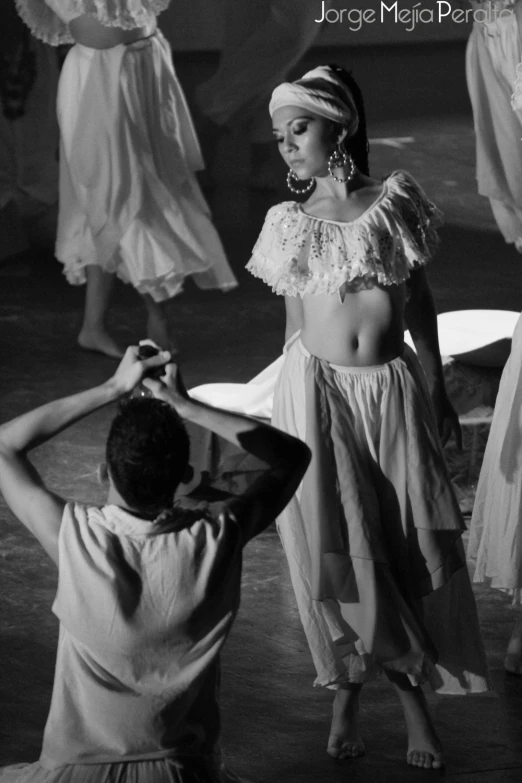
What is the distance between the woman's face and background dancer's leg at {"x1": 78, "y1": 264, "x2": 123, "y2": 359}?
3591 mm

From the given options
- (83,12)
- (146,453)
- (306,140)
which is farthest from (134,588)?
(83,12)

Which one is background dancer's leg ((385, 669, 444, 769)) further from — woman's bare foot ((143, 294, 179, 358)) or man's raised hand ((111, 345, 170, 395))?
woman's bare foot ((143, 294, 179, 358))

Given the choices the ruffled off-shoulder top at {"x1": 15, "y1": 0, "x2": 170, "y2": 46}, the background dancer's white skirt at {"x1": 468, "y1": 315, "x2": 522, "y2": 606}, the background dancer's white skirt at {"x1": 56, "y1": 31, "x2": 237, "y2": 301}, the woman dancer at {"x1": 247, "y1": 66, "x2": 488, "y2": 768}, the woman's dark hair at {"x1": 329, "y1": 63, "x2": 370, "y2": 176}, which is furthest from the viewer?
the background dancer's white skirt at {"x1": 56, "y1": 31, "x2": 237, "y2": 301}

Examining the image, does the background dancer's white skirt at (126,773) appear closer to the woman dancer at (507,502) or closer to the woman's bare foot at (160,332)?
the woman dancer at (507,502)

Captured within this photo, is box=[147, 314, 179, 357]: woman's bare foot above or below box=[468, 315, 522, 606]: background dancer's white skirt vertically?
below

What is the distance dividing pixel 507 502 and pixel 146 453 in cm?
171

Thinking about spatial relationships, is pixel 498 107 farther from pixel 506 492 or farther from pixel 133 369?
pixel 133 369

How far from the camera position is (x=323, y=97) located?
3.16 meters

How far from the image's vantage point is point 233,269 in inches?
297

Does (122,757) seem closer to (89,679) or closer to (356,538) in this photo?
(89,679)

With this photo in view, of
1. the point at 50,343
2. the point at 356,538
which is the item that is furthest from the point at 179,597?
the point at 50,343

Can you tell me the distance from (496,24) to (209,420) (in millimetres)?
5305

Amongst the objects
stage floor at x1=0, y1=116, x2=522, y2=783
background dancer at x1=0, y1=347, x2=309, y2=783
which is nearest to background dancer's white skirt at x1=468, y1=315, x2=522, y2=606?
stage floor at x1=0, y1=116, x2=522, y2=783

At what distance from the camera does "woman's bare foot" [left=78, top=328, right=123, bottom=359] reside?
671 cm
